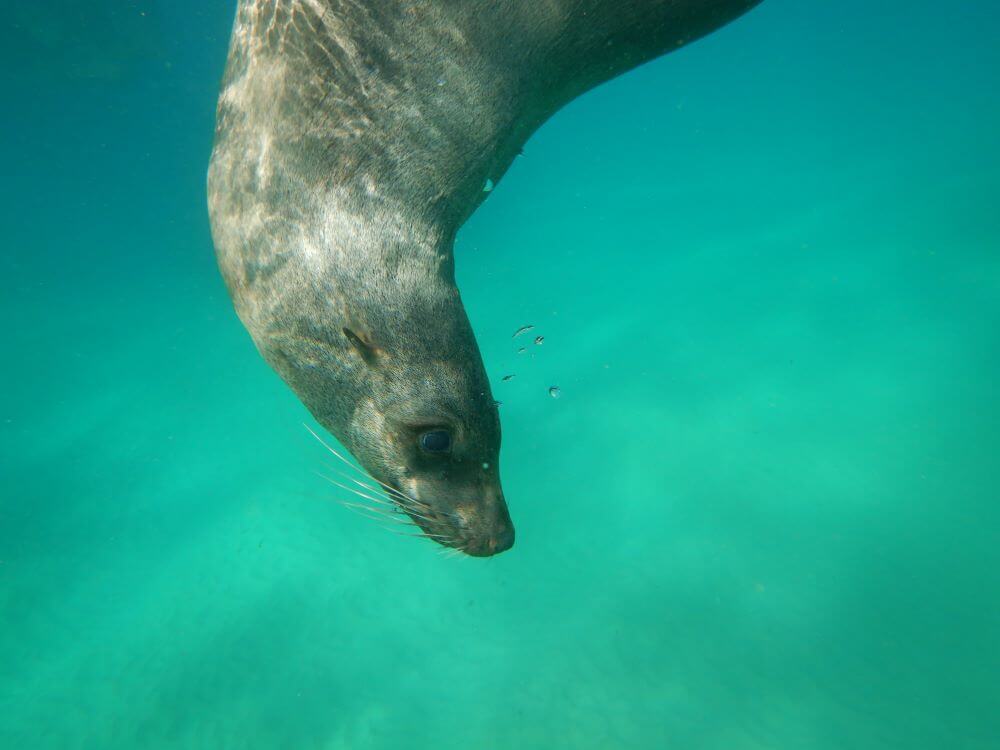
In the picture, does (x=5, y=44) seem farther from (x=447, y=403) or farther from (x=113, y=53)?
(x=447, y=403)

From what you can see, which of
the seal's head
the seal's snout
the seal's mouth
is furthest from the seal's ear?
the seal's snout

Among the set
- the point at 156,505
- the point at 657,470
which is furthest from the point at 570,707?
the point at 156,505

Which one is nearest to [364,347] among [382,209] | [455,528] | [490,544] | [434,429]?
[434,429]

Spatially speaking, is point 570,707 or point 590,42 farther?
point 570,707

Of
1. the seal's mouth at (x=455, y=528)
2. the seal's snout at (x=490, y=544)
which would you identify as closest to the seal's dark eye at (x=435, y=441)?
the seal's mouth at (x=455, y=528)

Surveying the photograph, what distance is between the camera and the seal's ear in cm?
181

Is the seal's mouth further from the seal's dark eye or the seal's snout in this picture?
the seal's dark eye

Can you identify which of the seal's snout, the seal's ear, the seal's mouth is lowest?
the seal's snout

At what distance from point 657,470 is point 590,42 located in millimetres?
6348

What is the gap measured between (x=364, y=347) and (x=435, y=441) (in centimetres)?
39

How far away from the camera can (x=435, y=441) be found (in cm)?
192

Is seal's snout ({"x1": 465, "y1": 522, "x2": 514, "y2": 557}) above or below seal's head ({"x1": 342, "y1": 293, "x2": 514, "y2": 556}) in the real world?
below

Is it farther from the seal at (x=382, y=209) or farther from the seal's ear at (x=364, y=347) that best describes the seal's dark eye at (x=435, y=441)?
the seal's ear at (x=364, y=347)

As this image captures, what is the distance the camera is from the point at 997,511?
6.28m
